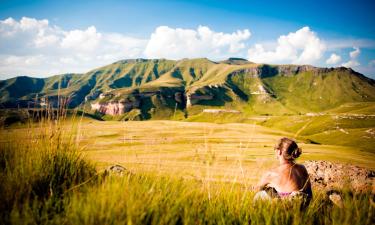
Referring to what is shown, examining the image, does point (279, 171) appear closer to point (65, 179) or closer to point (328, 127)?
point (65, 179)

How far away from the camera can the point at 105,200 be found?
2891 mm

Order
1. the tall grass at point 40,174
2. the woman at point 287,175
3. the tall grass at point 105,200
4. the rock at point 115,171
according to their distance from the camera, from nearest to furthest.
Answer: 1. the tall grass at point 105,200
2. the tall grass at point 40,174
3. the rock at point 115,171
4. the woman at point 287,175

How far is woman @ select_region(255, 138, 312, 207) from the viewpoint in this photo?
6.30 m

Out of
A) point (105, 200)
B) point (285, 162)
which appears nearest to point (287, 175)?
point (285, 162)

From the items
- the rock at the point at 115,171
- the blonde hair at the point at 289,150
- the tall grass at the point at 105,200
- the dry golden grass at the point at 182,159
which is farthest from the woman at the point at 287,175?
the rock at the point at 115,171

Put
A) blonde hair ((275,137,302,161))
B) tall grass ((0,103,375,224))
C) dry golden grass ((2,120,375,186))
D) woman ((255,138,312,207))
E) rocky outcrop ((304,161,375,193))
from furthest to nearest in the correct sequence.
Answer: rocky outcrop ((304,161,375,193))
blonde hair ((275,137,302,161))
woman ((255,138,312,207))
dry golden grass ((2,120,375,186))
tall grass ((0,103,375,224))

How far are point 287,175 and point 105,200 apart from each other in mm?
5002

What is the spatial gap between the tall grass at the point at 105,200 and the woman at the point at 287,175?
1978 mm

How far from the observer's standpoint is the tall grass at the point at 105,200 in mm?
2904

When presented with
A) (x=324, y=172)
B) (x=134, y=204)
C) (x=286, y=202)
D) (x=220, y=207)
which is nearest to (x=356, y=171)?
(x=324, y=172)

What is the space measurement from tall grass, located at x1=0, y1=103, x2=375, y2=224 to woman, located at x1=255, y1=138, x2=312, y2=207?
1978 millimetres

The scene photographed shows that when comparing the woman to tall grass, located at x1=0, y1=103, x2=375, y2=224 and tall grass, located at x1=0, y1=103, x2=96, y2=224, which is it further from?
tall grass, located at x1=0, y1=103, x2=96, y2=224

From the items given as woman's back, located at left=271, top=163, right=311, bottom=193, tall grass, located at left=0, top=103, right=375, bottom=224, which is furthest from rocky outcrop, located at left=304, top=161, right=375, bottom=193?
tall grass, located at left=0, top=103, right=375, bottom=224

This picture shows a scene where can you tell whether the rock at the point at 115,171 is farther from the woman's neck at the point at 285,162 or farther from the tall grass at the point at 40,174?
the woman's neck at the point at 285,162
